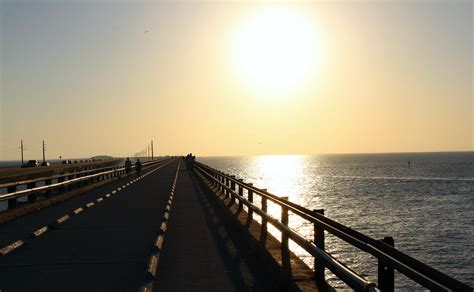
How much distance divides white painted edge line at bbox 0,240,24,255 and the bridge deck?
156 millimetres

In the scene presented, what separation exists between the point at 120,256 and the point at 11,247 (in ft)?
8.48

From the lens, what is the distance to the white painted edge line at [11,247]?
33.8 feet

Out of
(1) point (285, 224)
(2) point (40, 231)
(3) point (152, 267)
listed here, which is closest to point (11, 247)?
(2) point (40, 231)

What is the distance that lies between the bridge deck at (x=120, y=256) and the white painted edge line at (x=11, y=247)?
16 cm

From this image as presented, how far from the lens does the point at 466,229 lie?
3888 cm

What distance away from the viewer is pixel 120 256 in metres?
9.88

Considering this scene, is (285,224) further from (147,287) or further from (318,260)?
(147,287)

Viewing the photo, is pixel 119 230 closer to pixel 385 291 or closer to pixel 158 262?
pixel 158 262

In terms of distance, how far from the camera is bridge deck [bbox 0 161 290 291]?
7.79 meters

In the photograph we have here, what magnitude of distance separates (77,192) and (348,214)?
27830 mm

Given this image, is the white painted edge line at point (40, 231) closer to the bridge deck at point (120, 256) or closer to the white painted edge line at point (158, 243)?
the bridge deck at point (120, 256)

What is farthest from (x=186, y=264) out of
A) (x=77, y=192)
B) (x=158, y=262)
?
(x=77, y=192)

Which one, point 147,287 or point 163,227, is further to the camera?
point 163,227

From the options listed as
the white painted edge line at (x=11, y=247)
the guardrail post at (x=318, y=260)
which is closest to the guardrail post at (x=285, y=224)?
the guardrail post at (x=318, y=260)
